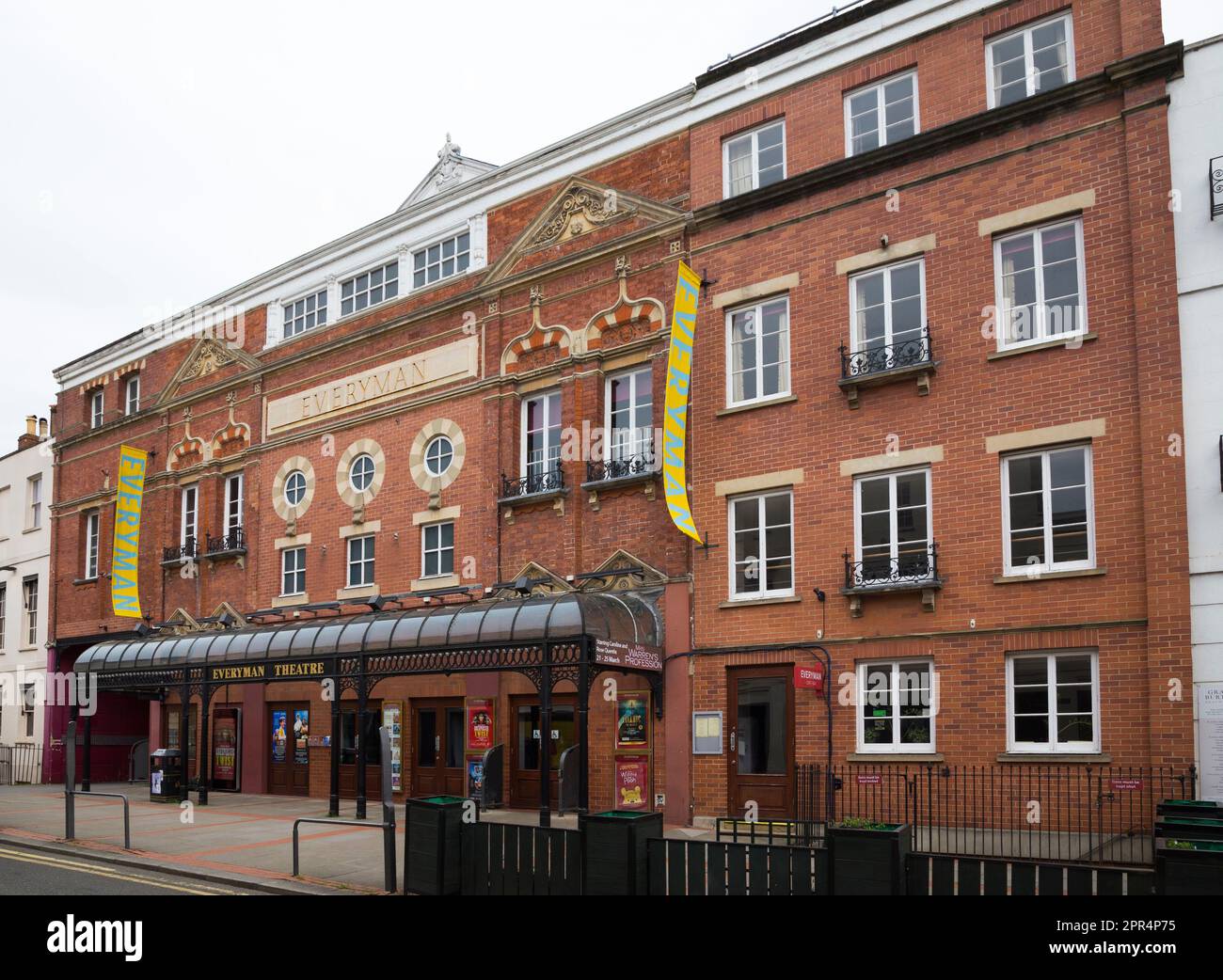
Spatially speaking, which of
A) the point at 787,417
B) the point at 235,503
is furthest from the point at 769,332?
the point at 235,503

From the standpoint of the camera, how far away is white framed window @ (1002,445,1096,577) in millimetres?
15984

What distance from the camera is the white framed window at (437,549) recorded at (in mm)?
24297

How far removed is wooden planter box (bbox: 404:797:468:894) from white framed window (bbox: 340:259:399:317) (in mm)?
16078

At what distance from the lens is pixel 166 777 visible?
26.0 metres

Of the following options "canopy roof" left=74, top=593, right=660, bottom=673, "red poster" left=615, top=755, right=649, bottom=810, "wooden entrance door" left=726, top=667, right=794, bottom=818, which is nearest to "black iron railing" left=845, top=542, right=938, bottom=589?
"wooden entrance door" left=726, top=667, right=794, bottom=818

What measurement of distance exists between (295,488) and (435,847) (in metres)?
16.9

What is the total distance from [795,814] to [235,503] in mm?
18837

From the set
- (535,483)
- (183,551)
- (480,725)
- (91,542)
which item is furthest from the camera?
(91,542)

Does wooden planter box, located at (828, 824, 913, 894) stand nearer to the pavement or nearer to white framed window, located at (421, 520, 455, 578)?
the pavement

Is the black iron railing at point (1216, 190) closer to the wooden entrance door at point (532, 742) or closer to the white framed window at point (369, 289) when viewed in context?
the wooden entrance door at point (532, 742)

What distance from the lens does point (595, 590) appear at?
69.7 feet

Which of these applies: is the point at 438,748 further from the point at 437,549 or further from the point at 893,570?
the point at 893,570

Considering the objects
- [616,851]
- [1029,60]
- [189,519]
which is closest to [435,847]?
[616,851]

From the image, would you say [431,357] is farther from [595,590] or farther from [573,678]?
[573,678]
